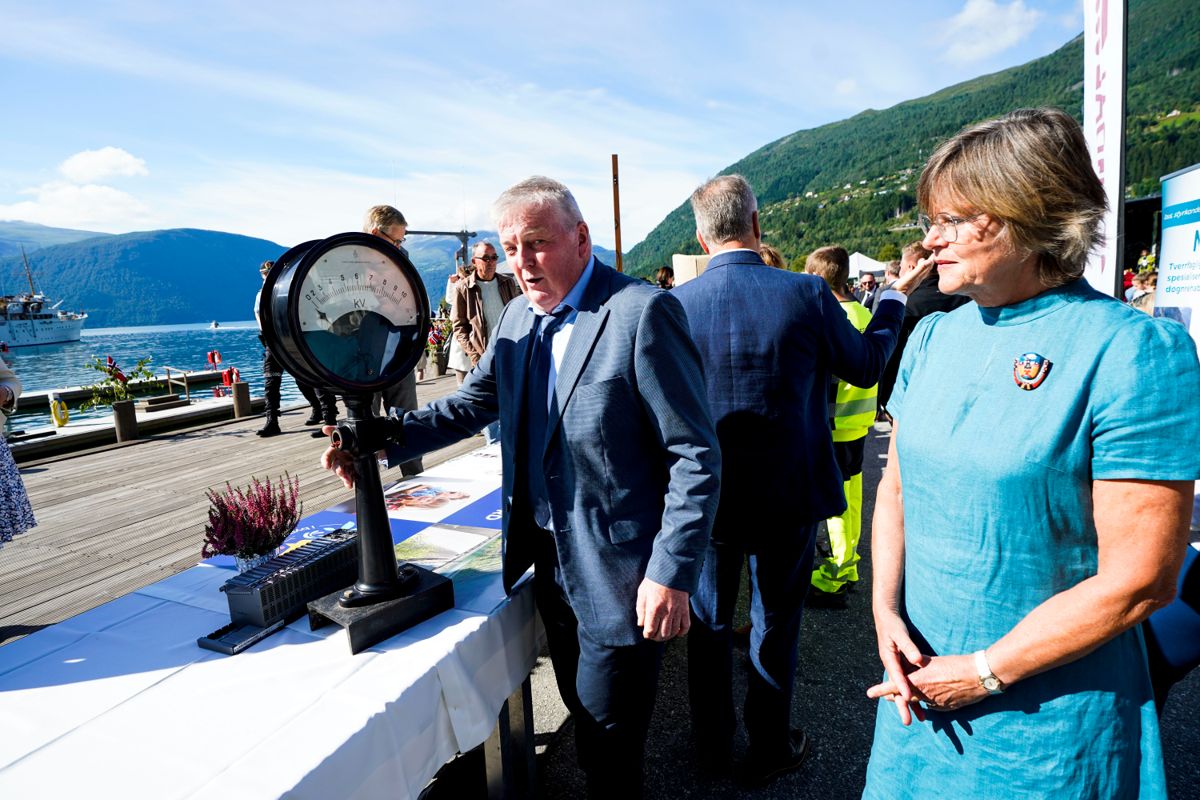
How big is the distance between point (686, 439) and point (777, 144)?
200m

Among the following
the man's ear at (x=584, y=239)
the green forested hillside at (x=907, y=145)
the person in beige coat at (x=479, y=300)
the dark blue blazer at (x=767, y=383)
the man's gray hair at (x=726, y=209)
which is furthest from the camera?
the green forested hillside at (x=907, y=145)

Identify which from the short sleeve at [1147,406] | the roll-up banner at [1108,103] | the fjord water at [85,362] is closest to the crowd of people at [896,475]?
the short sleeve at [1147,406]

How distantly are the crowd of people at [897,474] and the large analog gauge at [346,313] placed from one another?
8.7 inches

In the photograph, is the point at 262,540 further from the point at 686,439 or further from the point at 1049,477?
the point at 1049,477

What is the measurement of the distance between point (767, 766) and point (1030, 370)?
1.67 metres

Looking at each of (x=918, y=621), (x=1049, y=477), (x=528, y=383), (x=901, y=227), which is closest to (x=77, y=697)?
(x=528, y=383)

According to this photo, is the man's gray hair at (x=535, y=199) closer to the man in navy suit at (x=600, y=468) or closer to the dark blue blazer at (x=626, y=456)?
the man in navy suit at (x=600, y=468)

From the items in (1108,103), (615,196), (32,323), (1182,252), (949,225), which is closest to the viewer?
(949,225)

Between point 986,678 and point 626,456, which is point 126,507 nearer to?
point 626,456

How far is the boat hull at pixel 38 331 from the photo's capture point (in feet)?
193

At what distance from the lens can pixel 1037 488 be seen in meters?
0.90

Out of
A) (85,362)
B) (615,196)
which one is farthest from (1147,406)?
(85,362)

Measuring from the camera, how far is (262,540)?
1.63 metres

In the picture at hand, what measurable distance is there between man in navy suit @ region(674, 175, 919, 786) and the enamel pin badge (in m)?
0.98
